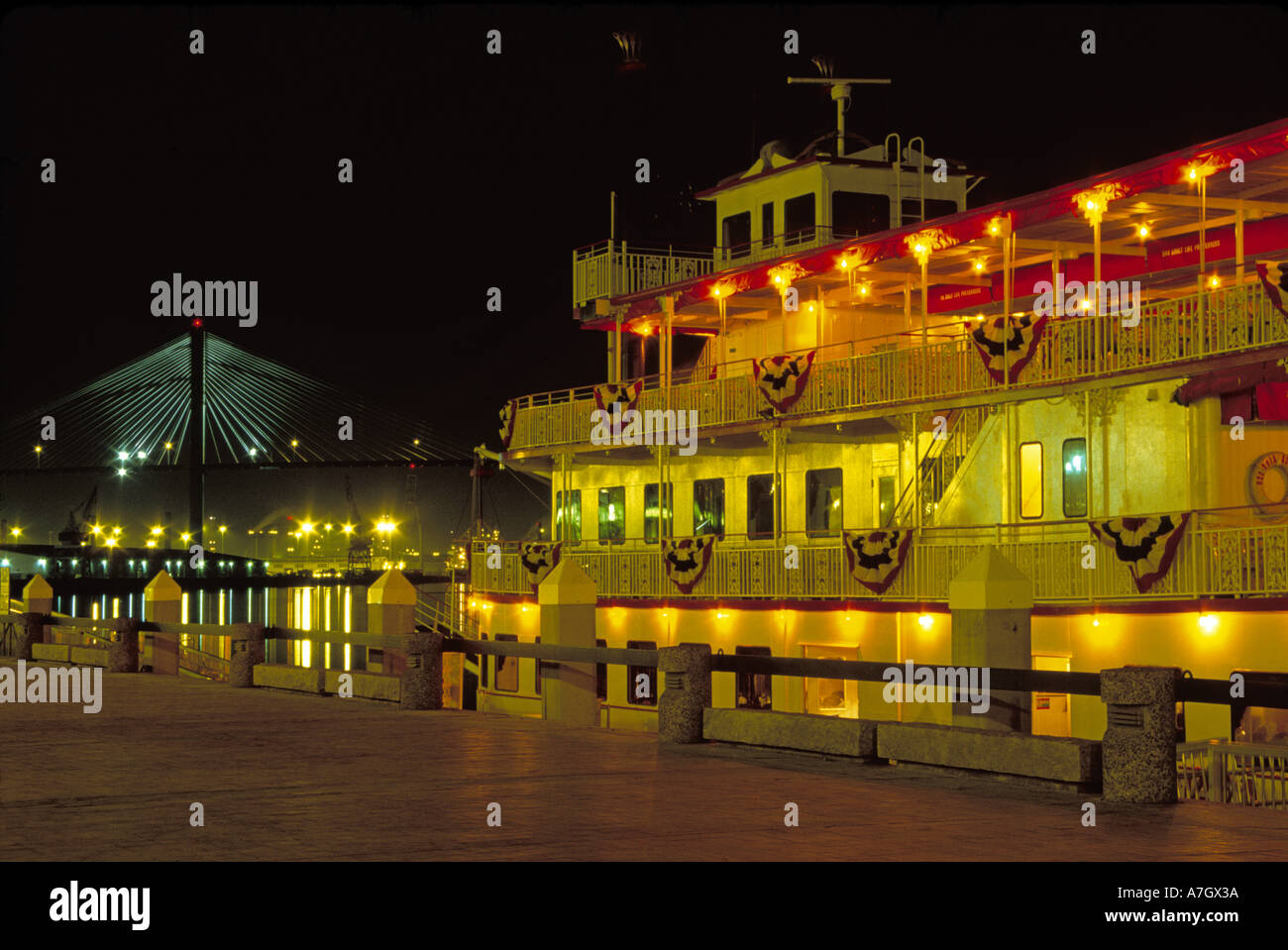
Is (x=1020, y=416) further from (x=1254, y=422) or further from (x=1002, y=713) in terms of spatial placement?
(x=1002, y=713)

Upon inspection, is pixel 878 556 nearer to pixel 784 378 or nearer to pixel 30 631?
pixel 784 378

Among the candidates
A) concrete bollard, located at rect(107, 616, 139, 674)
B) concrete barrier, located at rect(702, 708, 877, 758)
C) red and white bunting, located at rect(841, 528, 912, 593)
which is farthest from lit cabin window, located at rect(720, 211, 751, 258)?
concrete barrier, located at rect(702, 708, 877, 758)

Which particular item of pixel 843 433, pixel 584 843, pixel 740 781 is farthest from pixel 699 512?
pixel 584 843

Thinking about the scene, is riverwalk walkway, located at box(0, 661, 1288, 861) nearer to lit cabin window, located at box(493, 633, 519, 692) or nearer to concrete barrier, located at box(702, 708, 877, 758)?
concrete barrier, located at box(702, 708, 877, 758)

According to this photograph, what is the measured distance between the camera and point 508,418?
38500mm

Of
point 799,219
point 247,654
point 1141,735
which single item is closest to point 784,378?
point 799,219

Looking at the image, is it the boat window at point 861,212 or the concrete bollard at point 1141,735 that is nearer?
the concrete bollard at point 1141,735

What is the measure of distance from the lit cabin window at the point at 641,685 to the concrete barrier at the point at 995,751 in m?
18.1

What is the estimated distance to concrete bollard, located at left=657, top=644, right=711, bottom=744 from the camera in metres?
16.7

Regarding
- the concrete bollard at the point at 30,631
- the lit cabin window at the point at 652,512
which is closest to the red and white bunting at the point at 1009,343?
the lit cabin window at the point at 652,512

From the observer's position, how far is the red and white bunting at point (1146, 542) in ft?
75.2

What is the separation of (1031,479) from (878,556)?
9.26 feet

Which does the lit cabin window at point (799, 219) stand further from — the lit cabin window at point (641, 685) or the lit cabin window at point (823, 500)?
the lit cabin window at point (641, 685)

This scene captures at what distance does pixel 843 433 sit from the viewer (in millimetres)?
31625
